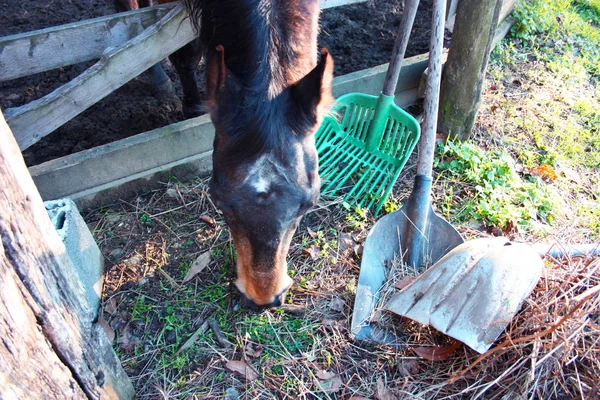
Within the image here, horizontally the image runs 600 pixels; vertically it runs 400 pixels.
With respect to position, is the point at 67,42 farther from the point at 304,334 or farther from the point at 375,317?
the point at 375,317

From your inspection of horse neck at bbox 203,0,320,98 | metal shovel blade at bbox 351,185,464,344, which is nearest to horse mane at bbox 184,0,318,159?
horse neck at bbox 203,0,320,98

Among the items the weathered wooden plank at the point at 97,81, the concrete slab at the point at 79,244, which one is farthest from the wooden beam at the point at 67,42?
the concrete slab at the point at 79,244

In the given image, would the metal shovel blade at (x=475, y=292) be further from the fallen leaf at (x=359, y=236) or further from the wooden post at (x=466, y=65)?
the wooden post at (x=466, y=65)

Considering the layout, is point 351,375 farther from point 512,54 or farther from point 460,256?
point 512,54

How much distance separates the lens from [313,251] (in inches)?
114

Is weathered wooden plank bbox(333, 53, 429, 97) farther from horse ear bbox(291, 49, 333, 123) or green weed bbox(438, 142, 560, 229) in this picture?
horse ear bbox(291, 49, 333, 123)

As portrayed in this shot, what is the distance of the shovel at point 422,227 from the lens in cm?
275

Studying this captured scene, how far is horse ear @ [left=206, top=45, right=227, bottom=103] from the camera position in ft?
5.72

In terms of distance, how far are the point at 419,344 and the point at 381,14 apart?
4241 mm

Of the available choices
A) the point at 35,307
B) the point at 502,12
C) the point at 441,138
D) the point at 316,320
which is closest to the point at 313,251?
the point at 316,320

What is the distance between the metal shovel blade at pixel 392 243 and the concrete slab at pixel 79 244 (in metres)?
1.65

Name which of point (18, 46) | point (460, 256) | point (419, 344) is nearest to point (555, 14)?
point (460, 256)

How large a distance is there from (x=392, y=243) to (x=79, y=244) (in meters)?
2.03

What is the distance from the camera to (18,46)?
98.0 inches
